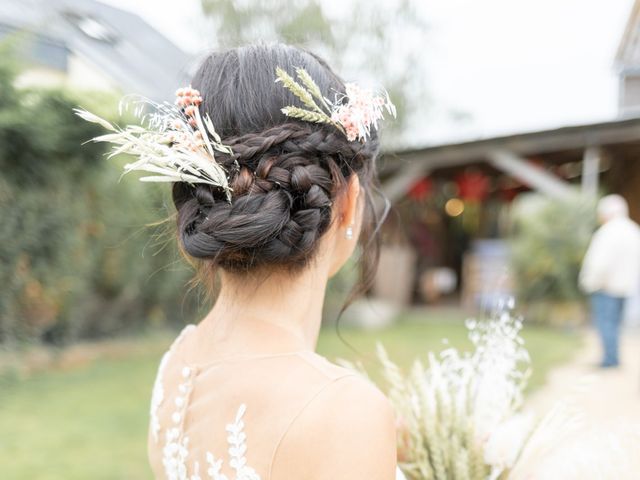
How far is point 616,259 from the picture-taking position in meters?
5.76

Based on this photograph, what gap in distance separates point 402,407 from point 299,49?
67 centimetres

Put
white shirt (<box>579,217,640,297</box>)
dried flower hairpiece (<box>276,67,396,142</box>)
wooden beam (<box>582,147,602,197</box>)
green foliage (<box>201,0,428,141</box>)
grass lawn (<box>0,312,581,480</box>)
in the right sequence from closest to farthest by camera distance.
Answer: dried flower hairpiece (<box>276,67,396,142</box>) < grass lawn (<box>0,312,581,480</box>) < white shirt (<box>579,217,640,297</box>) < wooden beam (<box>582,147,602,197</box>) < green foliage (<box>201,0,428,141</box>)

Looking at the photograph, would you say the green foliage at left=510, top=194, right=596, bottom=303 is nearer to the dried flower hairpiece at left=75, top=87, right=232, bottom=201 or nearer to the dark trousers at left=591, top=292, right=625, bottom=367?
the dark trousers at left=591, top=292, right=625, bottom=367

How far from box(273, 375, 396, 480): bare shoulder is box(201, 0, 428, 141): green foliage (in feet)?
47.1

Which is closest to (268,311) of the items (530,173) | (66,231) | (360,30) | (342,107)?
(342,107)

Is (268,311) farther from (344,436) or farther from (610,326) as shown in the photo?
(610,326)

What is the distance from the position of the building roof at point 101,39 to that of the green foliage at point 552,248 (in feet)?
23.5

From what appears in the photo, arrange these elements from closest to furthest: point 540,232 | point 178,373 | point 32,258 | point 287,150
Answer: point 287,150 < point 178,373 < point 32,258 < point 540,232

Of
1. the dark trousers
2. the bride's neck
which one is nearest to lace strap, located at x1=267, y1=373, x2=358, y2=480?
the bride's neck

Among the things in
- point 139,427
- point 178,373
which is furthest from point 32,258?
point 178,373

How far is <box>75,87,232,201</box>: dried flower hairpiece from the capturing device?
89cm

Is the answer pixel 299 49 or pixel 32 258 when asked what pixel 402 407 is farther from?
pixel 32 258

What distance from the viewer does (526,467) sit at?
3.09 feet

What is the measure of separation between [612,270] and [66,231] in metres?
5.11
